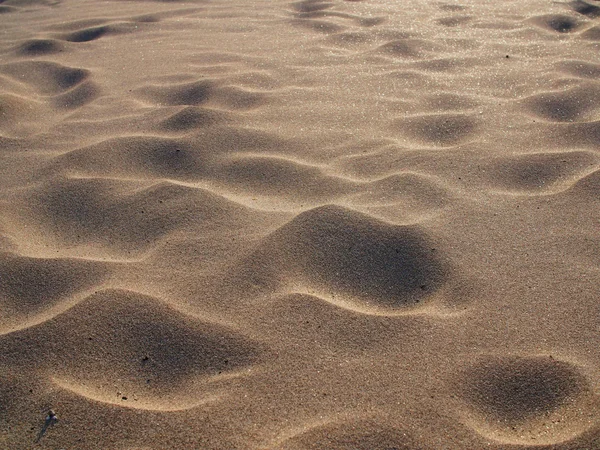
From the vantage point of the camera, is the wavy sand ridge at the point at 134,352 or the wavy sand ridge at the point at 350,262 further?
the wavy sand ridge at the point at 350,262

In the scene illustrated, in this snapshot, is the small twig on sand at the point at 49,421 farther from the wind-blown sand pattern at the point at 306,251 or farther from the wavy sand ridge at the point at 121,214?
the wavy sand ridge at the point at 121,214

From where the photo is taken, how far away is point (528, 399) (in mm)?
1173

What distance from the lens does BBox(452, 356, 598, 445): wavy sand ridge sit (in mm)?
1113

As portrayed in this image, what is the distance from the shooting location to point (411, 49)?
2.86 metres

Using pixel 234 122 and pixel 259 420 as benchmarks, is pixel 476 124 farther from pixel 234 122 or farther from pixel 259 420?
pixel 259 420

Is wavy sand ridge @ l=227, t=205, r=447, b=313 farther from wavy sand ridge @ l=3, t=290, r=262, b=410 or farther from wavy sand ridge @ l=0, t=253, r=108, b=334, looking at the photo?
wavy sand ridge @ l=0, t=253, r=108, b=334

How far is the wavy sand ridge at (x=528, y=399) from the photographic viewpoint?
43.8 inches

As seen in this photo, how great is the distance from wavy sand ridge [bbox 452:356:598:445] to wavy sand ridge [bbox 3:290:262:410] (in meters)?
0.50

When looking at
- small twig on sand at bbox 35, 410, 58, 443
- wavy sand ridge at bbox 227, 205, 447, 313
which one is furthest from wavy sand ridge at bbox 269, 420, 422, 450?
small twig on sand at bbox 35, 410, 58, 443

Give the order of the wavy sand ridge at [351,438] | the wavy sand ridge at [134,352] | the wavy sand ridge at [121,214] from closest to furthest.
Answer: the wavy sand ridge at [351,438] < the wavy sand ridge at [134,352] < the wavy sand ridge at [121,214]

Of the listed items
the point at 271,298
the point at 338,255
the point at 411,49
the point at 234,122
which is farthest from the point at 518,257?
the point at 411,49

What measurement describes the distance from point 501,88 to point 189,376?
1852mm

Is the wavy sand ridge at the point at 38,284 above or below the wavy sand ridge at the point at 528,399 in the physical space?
above

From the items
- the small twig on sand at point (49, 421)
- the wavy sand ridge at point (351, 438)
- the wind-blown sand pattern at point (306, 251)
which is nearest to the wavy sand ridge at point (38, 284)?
the wind-blown sand pattern at point (306, 251)
